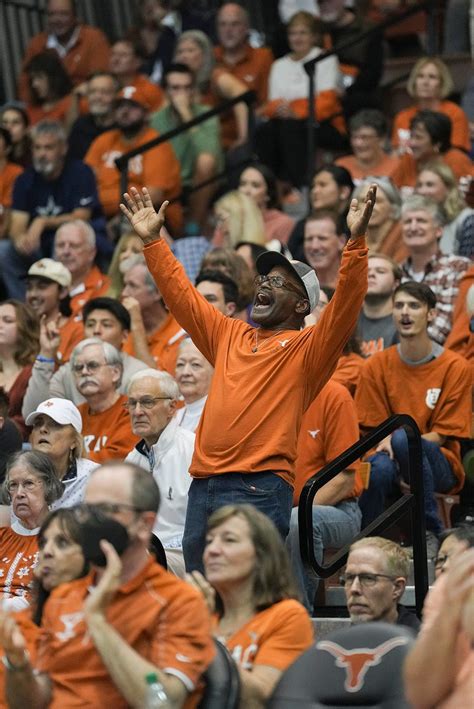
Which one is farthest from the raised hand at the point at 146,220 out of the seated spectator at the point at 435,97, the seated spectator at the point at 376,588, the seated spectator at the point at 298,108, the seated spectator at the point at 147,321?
the seated spectator at the point at 298,108

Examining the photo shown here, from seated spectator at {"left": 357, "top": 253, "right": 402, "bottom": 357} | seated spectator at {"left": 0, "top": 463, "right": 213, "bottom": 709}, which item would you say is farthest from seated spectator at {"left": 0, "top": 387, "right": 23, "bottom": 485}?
seated spectator at {"left": 0, "top": 463, "right": 213, "bottom": 709}

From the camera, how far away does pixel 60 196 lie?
12758 millimetres

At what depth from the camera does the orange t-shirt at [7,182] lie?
1335 centimetres

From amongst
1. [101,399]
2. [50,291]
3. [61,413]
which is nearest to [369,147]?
[50,291]

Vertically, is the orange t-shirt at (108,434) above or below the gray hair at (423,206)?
below

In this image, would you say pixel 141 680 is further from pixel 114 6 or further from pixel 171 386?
pixel 114 6

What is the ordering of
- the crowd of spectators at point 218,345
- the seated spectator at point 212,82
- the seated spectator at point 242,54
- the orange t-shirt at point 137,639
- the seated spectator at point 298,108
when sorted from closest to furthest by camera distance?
the orange t-shirt at point 137,639 → the crowd of spectators at point 218,345 → the seated spectator at point 298,108 → the seated spectator at point 212,82 → the seated spectator at point 242,54

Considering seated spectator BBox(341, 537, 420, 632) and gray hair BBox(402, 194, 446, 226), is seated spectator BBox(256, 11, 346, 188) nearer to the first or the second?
gray hair BBox(402, 194, 446, 226)

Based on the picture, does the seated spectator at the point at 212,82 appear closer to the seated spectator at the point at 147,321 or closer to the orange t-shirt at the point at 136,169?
the orange t-shirt at the point at 136,169

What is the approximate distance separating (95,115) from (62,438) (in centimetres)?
578

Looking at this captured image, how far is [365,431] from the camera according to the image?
9023 mm

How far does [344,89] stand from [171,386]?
5.56 metres

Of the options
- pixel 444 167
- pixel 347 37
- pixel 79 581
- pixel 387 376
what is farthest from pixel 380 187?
pixel 79 581

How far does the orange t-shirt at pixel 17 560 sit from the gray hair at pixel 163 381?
1146 mm
